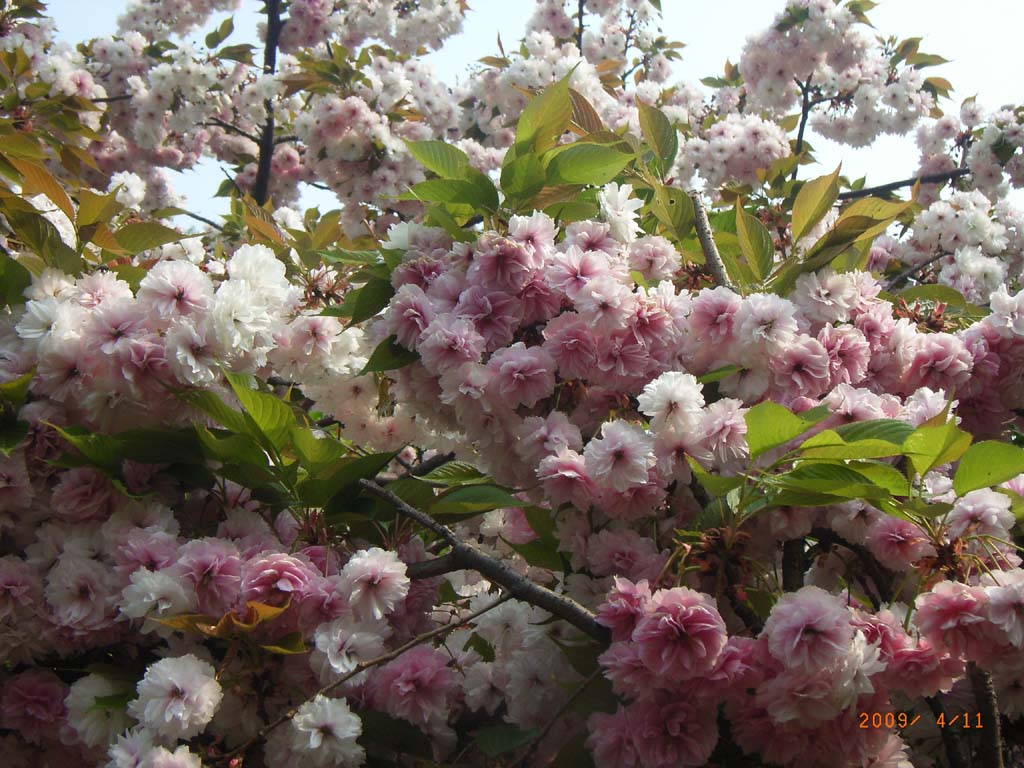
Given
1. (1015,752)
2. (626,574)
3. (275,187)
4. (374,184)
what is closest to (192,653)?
(626,574)

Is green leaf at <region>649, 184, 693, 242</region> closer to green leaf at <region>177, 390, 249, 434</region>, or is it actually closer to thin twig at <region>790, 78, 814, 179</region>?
green leaf at <region>177, 390, 249, 434</region>

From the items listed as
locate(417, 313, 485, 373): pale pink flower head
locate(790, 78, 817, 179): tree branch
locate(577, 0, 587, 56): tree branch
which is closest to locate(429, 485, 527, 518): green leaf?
locate(417, 313, 485, 373): pale pink flower head

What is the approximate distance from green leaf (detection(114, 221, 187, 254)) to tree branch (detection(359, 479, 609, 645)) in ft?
2.69

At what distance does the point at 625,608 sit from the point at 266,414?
2.09 feet

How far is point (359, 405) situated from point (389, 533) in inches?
24.1

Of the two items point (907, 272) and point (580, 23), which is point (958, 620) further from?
point (580, 23)

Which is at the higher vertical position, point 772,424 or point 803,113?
point 803,113

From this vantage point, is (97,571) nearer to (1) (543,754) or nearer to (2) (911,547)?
(1) (543,754)

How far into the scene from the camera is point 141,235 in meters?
1.79

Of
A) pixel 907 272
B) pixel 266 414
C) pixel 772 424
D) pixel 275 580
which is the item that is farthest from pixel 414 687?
pixel 907 272

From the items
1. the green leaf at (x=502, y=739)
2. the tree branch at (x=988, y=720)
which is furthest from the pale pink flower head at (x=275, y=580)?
the tree branch at (x=988, y=720)

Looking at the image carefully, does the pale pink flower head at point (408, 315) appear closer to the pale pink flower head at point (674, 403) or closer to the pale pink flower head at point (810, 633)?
the pale pink flower head at point (674, 403)
